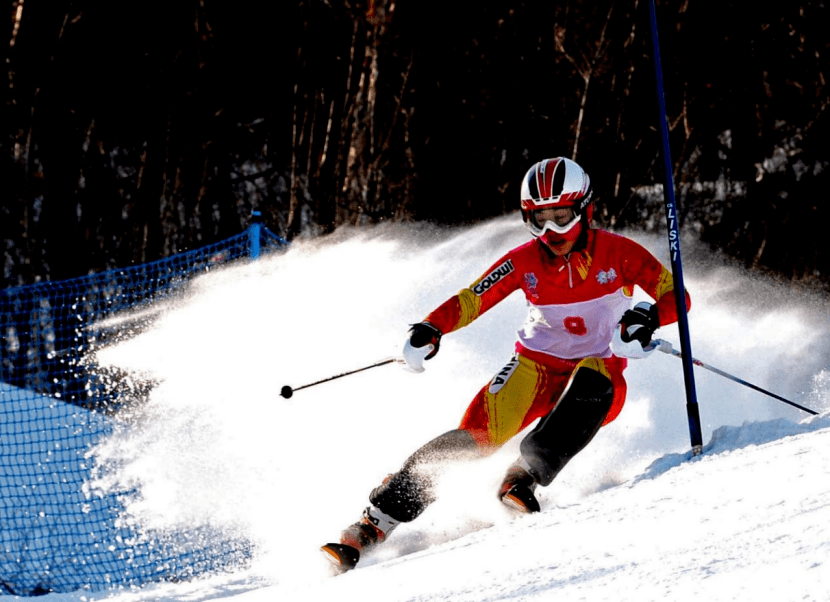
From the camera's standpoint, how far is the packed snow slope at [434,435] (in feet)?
9.11

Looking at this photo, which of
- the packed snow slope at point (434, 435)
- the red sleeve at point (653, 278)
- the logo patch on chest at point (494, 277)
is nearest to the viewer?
the packed snow slope at point (434, 435)

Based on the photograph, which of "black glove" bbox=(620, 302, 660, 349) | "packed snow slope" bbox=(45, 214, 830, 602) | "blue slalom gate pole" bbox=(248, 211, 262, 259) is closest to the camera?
"packed snow slope" bbox=(45, 214, 830, 602)

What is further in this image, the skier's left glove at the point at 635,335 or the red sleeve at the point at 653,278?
the red sleeve at the point at 653,278

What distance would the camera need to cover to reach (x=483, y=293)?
4.54 metres

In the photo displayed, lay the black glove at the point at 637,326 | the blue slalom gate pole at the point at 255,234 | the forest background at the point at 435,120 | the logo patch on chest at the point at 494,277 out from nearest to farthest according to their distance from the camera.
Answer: the black glove at the point at 637,326, the logo patch on chest at the point at 494,277, the blue slalom gate pole at the point at 255,234, the forest background at the point at 435,120

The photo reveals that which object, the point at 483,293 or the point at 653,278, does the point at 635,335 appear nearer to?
the point at 653,278

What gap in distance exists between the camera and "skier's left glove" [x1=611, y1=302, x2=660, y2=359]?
401cm

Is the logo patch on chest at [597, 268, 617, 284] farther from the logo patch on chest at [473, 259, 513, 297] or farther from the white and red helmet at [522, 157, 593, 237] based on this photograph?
the logo patch on chest at [473, 259, 513, 297]

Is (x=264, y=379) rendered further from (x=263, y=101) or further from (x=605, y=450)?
(x=263, y=101)

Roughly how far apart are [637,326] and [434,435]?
1807mm

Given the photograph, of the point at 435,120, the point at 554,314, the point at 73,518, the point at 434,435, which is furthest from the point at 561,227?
the point at 435,120

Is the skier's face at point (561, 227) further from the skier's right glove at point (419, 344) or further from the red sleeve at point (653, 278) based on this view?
the skier's right glove at point (419, 344)

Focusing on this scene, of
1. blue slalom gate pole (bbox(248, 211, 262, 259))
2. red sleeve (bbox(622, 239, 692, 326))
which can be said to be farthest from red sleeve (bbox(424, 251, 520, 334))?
blue slalom gate pole (bbox(248, 211, 262, 259))

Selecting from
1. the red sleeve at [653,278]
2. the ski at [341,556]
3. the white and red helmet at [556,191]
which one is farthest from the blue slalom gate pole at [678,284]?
the ski at [341,556]
